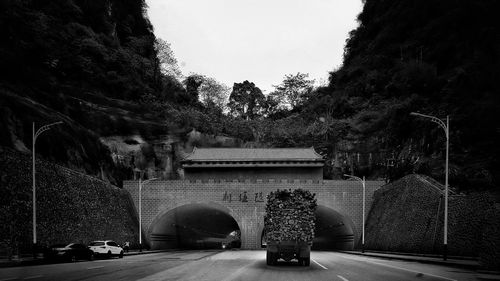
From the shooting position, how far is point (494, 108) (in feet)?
119

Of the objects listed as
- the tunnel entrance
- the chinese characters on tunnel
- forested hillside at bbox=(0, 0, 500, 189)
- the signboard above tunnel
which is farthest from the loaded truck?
the signboard above tunnel

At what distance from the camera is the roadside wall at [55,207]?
84.7 feet

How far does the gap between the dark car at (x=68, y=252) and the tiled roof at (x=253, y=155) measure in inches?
1143

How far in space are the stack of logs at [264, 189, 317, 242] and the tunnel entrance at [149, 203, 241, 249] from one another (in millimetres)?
28566

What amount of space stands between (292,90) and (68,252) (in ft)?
298

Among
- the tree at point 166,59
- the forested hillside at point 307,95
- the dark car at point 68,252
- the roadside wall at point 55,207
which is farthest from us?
the tree at point 166,59

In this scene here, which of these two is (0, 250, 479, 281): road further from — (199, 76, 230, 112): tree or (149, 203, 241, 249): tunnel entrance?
(199, 76, 230, 112): tree

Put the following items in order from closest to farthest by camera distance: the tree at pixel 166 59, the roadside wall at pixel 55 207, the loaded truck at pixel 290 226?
the loaded truck at pixel 290 226 < the roadside wall at pixel 55 207 < the tree at pixel 166 59

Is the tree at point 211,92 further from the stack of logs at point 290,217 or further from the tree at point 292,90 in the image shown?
the stack of logs at point 290,217

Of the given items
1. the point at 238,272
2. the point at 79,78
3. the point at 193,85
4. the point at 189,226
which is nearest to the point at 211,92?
the point at 193,85

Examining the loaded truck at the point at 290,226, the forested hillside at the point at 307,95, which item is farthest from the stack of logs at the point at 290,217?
the forested hillside at the point at 307,95

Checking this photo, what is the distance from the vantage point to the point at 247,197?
49.6 meters

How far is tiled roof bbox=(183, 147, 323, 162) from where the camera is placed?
183 feet

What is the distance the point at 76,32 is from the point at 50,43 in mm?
8078
